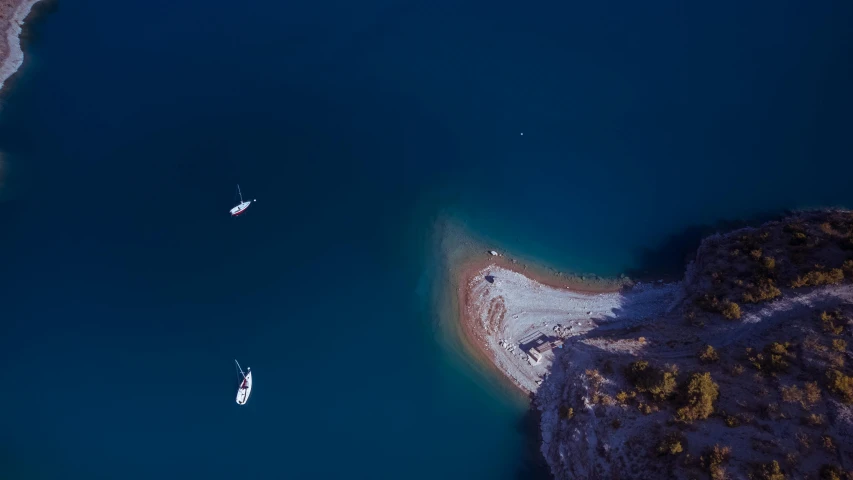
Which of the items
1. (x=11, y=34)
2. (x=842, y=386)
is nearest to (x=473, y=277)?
(x=842, y=386)

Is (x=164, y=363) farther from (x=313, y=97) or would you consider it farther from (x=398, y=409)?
(x=313, y=97)

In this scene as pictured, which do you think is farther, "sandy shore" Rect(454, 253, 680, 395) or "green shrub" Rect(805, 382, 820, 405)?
"sandy shore" Rect(454, 253, 680, 395)

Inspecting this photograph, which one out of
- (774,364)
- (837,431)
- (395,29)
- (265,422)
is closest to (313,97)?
(395,29)

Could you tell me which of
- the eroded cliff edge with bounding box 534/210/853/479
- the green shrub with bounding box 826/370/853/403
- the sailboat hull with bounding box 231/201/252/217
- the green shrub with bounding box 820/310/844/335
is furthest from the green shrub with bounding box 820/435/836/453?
the sailboat hull with bounding box 231/201/252/217

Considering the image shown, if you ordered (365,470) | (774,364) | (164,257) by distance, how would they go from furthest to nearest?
(164,257) → (365,470) → (774,364)

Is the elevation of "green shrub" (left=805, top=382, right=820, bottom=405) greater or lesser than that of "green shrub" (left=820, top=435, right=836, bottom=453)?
greater

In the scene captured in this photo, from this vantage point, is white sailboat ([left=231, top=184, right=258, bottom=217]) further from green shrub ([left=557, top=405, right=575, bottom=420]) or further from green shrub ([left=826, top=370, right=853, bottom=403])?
green shrub ([left=826, top=370, right=853, bottom=403])

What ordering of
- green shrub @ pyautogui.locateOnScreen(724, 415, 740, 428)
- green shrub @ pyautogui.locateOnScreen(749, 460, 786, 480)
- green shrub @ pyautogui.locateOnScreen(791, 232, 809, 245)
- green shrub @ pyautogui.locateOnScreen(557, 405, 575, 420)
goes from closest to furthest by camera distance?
green shrub @ pyautogui.locateOnScreen(749, 460, 786, 480)
green shrub @ pyautogui.locateOnScreen(724, 415, 740, 428)
green shrub @ pyautogui.locateOnScreen(557, 405, 575, 420)
green shrub @ pyautogui.locateOnScreen(791, 232, 809, 245)
